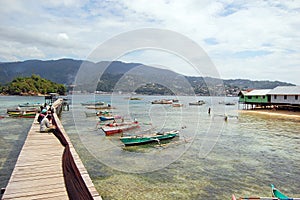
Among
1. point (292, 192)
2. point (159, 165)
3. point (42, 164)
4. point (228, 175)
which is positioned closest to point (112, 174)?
point (159, 165)

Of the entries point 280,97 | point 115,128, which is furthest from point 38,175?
point 280,97

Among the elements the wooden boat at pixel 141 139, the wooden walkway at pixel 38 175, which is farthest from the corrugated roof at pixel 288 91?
the wooden walkway at pixel 38 175

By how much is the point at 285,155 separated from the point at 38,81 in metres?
142

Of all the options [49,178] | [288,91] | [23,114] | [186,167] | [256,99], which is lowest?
[186,167]

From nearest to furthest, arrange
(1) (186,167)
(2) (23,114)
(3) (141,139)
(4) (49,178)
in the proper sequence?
(4) (49,178)
(1) (186,167)
(3) (141,139)
(2) (23,114)

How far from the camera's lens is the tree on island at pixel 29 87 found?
126637mm

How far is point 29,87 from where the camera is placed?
12625cm

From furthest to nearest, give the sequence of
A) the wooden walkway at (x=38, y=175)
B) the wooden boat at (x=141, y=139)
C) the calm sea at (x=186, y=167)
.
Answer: the wooden boat at (x=141, y=139), the calm sea at (x=186, y=167), the wooden walkway at (x=38, y=175)

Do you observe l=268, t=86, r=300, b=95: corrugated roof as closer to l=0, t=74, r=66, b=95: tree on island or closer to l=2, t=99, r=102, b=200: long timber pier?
l=2, t=99, r=102, b=200: long timber pier

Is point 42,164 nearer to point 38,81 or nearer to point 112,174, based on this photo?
point 112,174

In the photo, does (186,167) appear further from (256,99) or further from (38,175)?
(256,99)

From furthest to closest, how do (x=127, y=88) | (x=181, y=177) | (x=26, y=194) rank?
(x=127, y=88) < (x=181, y=177) < (x=26, y=194)

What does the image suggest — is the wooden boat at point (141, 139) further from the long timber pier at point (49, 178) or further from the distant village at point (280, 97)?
the distant village at point (280, 97)

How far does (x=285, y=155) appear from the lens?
619 inches
